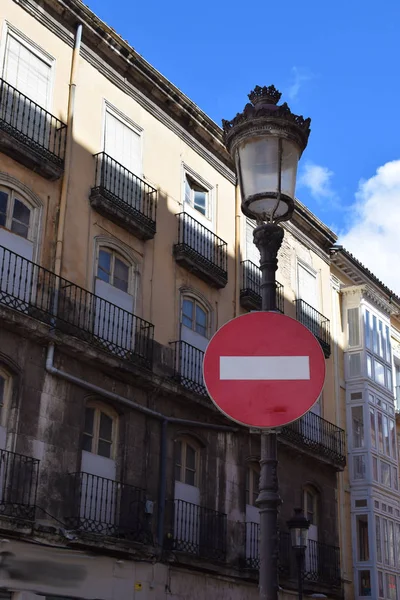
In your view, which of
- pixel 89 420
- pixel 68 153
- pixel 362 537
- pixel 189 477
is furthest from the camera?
pixel 362 537

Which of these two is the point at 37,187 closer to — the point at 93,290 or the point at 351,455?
the point at 93,290

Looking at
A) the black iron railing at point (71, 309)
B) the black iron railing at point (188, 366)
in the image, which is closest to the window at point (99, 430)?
the black iron railing at point (71, 309)

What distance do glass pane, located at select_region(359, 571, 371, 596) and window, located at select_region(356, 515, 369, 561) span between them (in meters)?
0.52

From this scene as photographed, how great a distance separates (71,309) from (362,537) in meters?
13.3

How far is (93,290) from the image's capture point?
59.7ft

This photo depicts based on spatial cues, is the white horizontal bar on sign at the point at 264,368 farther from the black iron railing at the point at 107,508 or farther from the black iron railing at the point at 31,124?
the black iron railing at the point at 31,124

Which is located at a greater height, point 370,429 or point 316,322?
point 316,322

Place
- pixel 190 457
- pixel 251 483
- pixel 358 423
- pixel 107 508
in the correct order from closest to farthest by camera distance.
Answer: pixel 107 508, pixel 190 457, pixel 251 483, pixel 358 423

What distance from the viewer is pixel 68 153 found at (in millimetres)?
18219

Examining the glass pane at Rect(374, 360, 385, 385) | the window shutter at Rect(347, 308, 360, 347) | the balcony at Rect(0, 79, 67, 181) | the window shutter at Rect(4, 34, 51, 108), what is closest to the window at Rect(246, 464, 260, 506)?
the window shutter at Rect(347, 308, 360, 347)

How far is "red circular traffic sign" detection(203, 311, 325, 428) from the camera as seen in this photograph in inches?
211

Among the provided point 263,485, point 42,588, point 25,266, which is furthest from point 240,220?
point 263,485

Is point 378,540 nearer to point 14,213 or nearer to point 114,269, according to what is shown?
point 114,269

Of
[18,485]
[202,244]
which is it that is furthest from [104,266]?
[18,485]
